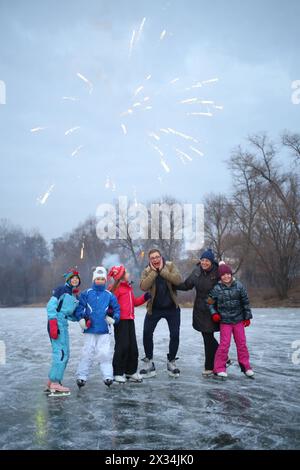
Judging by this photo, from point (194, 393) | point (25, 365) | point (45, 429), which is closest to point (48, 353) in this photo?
point (25, 365)

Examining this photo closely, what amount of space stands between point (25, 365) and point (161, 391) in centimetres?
299

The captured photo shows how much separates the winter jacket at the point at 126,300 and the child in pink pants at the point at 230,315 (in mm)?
1107

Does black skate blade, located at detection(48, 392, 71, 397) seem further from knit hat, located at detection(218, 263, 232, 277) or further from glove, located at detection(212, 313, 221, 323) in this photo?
knit hat, located at detection(218, 263, 232, 277)

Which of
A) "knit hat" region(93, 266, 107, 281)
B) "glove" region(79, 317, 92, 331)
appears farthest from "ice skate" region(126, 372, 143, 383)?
"knit hat" region(93, 266, 107, 281)

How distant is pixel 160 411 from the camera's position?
4289mm

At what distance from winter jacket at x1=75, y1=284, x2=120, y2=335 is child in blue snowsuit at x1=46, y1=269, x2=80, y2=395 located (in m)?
0.11

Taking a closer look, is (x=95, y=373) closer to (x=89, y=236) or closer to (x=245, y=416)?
(x=245, y=416)

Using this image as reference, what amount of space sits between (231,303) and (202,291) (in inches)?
19.2

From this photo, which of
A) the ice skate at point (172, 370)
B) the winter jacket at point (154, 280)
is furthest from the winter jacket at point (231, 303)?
the ice skate at point (172, 370)

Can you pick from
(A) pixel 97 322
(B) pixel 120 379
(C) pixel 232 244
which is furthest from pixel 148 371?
(C) pixel 232 244

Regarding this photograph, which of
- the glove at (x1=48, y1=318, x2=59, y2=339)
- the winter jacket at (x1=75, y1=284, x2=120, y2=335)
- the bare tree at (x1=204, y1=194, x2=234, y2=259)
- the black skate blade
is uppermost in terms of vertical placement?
the bare tree at (x1=204, y1=194, x2=234, y2=259)

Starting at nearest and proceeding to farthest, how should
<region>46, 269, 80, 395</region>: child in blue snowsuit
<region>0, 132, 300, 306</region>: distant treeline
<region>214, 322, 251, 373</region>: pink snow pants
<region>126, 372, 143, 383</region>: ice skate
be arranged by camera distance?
<region>46, 269, 80, 395</region>: child in blue snowsuit → <region>126, 372, 143, 383</region>: ice skate → <region>214, 322, 251, 373</region>: pink snow pants → <region>0, 132, 300, 306</region>: distant treeline

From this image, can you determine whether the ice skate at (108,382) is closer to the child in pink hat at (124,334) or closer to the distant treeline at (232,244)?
the child in pink hat at (124,334)

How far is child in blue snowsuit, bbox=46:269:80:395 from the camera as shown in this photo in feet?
17.2
